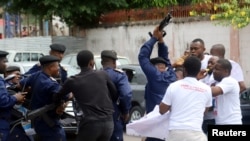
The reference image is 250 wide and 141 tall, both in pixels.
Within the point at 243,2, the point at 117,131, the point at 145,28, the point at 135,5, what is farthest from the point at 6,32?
the point at 117,131

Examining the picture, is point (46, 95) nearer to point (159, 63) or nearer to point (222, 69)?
point (159, 63)

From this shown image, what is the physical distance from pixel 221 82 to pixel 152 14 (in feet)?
49.4

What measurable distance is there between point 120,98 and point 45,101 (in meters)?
0.96

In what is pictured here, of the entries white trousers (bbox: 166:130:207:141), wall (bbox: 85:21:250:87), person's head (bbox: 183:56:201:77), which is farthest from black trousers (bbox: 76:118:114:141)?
wall (bbox: 85:21:250:87)

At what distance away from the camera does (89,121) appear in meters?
6.21

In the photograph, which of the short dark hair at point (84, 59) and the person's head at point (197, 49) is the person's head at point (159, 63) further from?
the short dark hair at point (84, 59)

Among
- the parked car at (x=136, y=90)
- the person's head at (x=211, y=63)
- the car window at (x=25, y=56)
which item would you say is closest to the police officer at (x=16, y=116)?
the person's head at (x=211, y=63)

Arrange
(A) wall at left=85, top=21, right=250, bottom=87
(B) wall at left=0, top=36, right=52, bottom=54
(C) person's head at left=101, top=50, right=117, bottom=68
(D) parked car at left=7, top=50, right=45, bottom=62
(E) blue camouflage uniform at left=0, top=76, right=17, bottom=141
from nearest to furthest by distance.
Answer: (E) blue camouflage uniform at left=0, top=76, right=17, bottom=141, (C) person's head at left=101, top=50, right=117, bottom=68, (A) wall at left=85, top=21, right=250, bottom=87, (D) parked car at left=7, top=50, right=45, bottom=62, (B) wall at left=0, top=36, right=52, bottom=54

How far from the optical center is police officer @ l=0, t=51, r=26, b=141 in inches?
238

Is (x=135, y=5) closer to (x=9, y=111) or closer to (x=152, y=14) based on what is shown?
(x=152, y=14)

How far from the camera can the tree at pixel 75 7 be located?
74.8 feet

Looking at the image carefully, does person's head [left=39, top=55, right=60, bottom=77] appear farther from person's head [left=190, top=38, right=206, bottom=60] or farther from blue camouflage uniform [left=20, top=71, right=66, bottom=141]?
person's head [left=190, top=38, right=206, bottom=60]

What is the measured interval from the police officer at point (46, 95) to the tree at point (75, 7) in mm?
16183

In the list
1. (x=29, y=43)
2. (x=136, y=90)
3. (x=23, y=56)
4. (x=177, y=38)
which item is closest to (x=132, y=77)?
(x=136, y=90)
